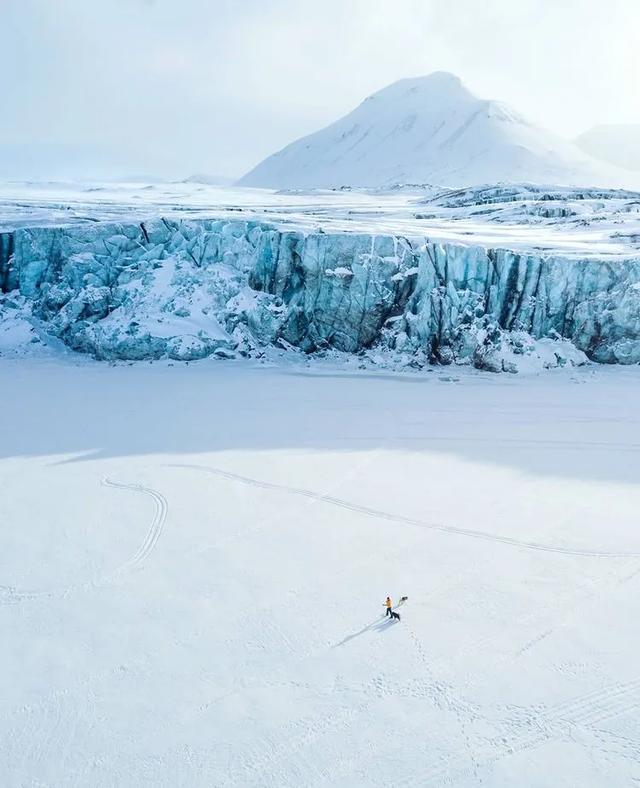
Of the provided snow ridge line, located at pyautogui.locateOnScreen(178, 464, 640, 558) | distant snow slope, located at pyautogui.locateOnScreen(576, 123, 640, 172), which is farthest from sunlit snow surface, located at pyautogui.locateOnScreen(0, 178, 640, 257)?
distant snow slope, located at pyautogui.locateOnScreen(576, 123, 640, 172)

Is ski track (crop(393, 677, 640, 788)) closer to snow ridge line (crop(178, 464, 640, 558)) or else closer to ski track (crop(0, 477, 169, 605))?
snow ridge line (crop(178, 464, 640, 558))

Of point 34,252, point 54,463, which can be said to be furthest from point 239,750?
point 34,252

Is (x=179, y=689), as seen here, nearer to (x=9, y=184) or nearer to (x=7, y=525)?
(x=7, y=525)

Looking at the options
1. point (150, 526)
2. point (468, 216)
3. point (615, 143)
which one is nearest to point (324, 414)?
point (150, 526)

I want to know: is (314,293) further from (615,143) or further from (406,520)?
(615,143)

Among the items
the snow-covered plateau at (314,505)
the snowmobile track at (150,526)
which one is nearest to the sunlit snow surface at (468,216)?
the snow-covered plateau at (314,505)

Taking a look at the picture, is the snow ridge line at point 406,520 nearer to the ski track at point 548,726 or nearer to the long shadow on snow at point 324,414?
the long shadow on snow at point 324,414
